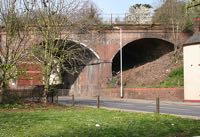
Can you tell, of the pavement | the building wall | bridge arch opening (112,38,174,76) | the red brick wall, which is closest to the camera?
the pavement

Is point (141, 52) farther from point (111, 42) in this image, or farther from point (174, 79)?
point (174, 79)

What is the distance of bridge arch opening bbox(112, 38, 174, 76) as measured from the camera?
63375mm

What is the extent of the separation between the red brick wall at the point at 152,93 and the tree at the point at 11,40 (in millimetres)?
21328

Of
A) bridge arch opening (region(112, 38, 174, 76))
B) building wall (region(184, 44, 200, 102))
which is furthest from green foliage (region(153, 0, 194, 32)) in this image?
building wall (region(184, 44, 200, 102))

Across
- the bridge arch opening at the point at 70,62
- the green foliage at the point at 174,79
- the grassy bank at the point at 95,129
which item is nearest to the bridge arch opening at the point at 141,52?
the bridge arch opening at the point at 70,62

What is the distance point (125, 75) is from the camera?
2405 inches

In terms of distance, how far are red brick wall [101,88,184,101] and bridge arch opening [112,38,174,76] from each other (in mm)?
8904

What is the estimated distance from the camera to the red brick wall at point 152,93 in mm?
45906

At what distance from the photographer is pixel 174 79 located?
165 ft

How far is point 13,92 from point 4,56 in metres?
3.06

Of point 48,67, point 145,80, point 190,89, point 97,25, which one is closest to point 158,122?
point 48,67

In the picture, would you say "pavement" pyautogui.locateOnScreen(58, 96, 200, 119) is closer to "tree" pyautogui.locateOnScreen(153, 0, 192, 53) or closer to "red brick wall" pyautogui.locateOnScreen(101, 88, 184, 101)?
"red brick wall" pyautogui.locateOnScreen(101, 88, 184, 101)

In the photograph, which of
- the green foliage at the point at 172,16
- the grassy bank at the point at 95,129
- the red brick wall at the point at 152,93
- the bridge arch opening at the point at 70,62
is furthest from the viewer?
the green foliage at the point at 172,16

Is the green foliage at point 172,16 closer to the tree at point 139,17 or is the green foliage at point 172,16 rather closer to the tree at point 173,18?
the tree at point 173,18
